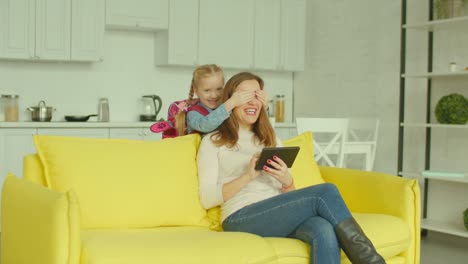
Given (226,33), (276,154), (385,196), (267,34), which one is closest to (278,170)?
(276,154)

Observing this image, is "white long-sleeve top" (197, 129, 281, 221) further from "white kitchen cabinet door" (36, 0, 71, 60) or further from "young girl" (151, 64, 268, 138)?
"white kitchen cabinet door" (36, 0, 71, 60)

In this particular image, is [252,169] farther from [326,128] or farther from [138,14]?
[138,14]

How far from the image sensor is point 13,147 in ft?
17.4

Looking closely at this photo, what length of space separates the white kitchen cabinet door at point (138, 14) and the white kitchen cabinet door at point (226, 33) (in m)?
0.39

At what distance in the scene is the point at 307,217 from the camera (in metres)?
2.72

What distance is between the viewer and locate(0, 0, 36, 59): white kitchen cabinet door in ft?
17.7

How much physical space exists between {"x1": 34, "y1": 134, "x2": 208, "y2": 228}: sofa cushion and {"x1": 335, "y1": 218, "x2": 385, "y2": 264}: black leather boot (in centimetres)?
66

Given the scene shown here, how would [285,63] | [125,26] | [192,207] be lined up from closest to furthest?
[192,207], [125,26], [285,63]

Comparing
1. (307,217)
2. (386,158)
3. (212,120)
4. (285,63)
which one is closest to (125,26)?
(285,63)

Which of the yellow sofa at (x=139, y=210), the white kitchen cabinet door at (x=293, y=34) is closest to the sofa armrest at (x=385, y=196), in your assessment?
the yellow sofa at (x=139, y=210)

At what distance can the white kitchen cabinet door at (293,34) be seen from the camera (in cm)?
682

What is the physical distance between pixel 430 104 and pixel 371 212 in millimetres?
2559

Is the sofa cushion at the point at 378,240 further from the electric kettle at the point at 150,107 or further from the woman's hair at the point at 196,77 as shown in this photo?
the electric kettle at the point at 150,107

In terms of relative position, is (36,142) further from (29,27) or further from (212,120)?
(29,27)
